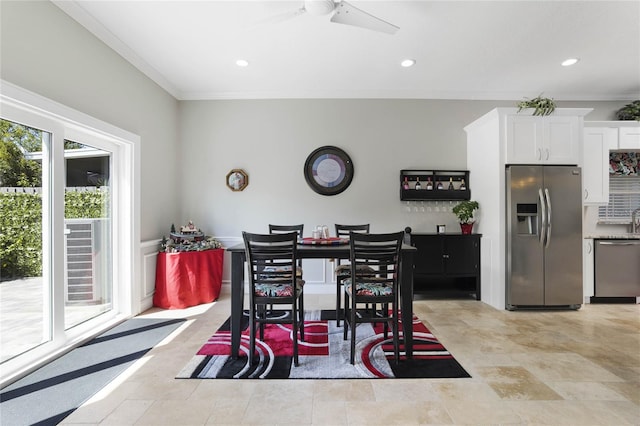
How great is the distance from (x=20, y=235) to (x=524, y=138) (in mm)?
4951

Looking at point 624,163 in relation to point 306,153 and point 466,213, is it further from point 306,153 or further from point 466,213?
point 306,153

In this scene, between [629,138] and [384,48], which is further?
[629,138]

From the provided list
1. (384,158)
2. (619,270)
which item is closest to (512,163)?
(384,158)

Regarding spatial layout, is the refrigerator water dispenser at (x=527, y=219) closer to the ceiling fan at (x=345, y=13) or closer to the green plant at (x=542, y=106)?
the green plant at (x=542, y=106)

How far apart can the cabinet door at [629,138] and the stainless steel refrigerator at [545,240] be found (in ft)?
3.88

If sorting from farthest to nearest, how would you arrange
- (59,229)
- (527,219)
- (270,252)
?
(527,219), (59,229), (270,252)

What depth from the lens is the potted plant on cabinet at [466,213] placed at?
3.91 m

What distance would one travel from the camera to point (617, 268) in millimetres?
3795

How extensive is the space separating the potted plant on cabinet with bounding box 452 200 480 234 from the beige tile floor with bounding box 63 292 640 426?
1.56 m

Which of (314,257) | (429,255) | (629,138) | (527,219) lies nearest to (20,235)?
(314,257)

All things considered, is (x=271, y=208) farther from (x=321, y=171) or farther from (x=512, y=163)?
(x=512, y=163)

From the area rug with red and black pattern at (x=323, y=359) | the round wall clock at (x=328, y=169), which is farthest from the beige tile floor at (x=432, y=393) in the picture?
the round wall clock at (x=328, y=169)

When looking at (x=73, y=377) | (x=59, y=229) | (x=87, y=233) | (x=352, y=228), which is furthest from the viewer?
(x=352, y=228)

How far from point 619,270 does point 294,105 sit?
15.8 ft
